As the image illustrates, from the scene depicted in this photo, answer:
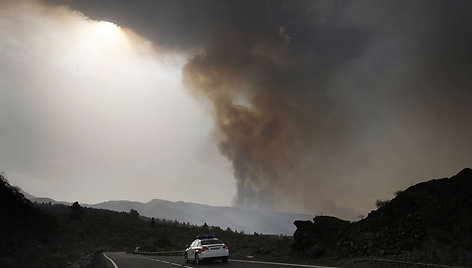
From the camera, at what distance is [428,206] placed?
22.0m

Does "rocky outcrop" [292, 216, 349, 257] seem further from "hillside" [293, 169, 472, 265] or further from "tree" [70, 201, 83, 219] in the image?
"tree" [70, 201, 83, 219]

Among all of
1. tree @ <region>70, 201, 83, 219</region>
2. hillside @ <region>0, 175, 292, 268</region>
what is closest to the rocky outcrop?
hillside @ <region>0, 175, 292, 268</region>

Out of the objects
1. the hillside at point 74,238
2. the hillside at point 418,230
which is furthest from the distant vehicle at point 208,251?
the hillside at point 418,230

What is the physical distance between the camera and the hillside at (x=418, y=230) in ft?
60.9

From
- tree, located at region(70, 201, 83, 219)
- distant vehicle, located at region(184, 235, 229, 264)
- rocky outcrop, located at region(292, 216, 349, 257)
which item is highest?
tree, located at region(70, 201, 83, 219)

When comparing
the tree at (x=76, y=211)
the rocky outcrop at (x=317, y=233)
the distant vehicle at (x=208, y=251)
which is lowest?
the distant vehicle at (x=208, y=251)

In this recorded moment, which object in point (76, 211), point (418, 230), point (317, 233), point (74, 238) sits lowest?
point (74, 238)

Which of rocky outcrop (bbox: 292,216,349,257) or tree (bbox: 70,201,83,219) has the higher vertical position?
tree (bbox: 70,201,83,219)

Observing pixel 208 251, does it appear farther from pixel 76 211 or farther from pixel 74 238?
pixel 76 211

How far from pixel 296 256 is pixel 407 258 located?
1043 cm

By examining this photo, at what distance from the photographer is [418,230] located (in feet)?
69.6

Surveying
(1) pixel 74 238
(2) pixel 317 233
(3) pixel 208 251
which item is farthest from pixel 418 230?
(1) pixel 74 238

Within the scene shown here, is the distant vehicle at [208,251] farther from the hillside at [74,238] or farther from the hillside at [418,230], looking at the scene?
the hillside at [418,230]

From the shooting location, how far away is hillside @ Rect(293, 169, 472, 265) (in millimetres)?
18562
